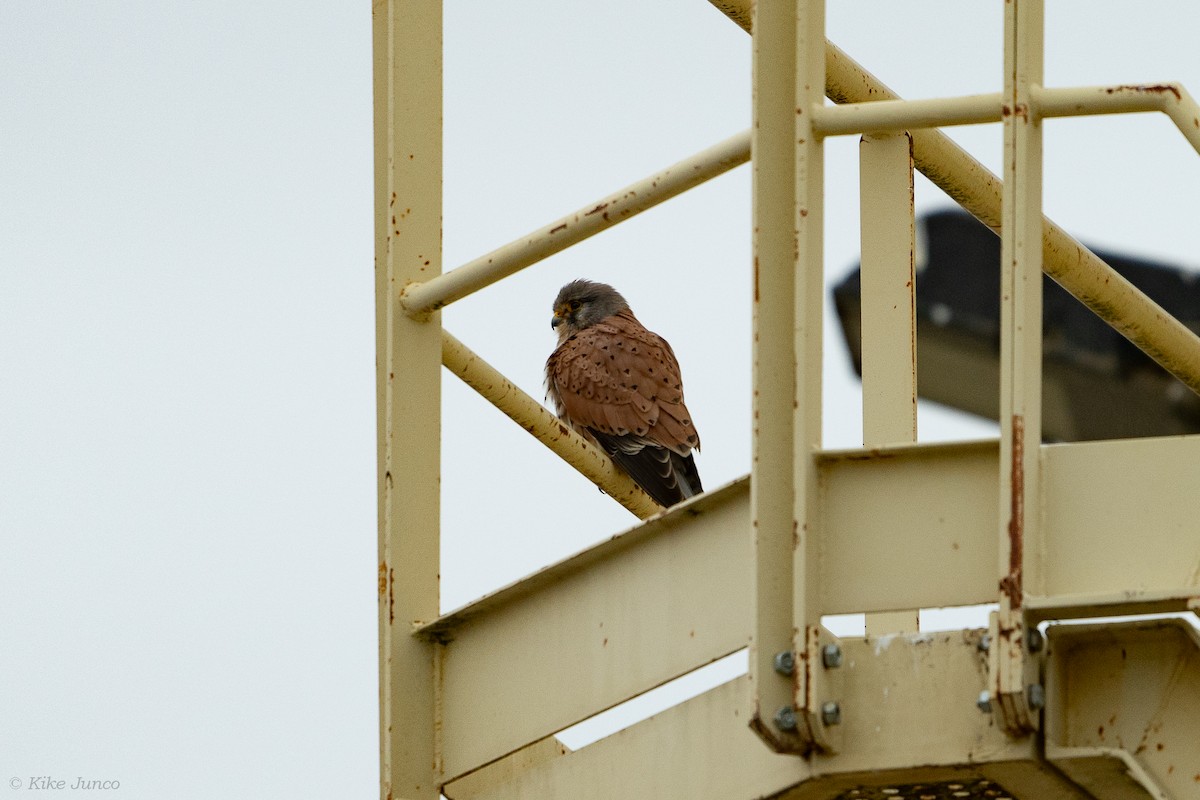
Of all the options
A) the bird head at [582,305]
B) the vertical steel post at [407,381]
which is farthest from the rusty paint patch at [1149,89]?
the bird head at [582,305]

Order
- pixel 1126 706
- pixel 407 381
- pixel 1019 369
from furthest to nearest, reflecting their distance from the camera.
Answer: pixel 407 381
pixel 1126 706
pixel 1019 369

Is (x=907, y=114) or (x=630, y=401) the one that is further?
(x=630, y=401)

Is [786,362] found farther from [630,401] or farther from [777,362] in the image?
[630,401]

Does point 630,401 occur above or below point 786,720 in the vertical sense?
above

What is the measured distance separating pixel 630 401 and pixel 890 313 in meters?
2.97

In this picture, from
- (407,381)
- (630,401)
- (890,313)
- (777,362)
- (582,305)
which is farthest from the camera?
(582,305)

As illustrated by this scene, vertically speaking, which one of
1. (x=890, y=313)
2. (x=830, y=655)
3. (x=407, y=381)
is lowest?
(x=830, y=655)

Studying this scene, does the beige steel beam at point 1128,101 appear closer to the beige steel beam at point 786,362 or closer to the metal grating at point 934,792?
the beige steel beam at point 786,362

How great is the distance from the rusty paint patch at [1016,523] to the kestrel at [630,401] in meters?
3.90

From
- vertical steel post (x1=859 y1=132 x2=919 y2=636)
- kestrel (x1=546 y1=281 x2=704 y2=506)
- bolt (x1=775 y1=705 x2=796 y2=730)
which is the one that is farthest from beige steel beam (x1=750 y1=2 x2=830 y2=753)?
kestrel (x1=546 y1=281 x2=704 y2=506)

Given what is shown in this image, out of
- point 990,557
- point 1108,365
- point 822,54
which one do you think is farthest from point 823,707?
point 1108,365

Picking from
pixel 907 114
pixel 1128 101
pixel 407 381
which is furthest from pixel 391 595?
pixel 1128 101

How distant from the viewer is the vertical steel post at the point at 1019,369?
297 centimetres

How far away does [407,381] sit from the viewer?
4176 mm
